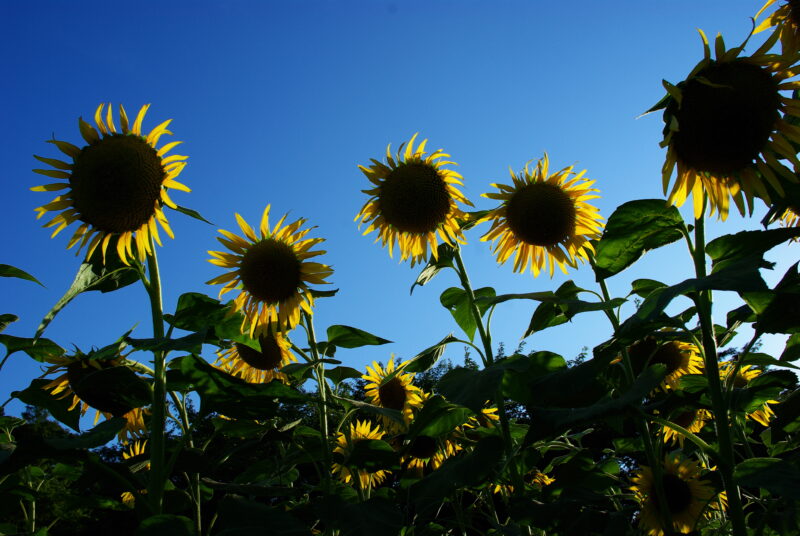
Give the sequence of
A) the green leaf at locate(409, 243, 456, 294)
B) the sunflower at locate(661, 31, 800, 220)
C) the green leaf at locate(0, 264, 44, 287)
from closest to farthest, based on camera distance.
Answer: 1. the sunflower at locate(661, 31, 800, 220)
2. the green leaf at locate(0, 264, 44, 287)
3. the green leaf at locate(409, 243, 456, 294)

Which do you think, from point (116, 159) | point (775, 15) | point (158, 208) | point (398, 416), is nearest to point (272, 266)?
point (158, 208)

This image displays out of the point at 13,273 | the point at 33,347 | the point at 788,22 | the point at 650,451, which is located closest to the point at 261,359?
the point at 33,347

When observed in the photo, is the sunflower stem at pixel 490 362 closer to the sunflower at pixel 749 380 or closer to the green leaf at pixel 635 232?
the green leaf at pixel 635 232

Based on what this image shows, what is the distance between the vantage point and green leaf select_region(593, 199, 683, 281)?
2.07m

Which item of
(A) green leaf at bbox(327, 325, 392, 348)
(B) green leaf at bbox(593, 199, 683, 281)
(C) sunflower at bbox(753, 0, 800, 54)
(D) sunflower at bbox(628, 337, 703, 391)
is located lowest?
(B) green leaf at bbox(593, 199, 683, 281)

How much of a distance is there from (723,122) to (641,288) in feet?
A: 2.18

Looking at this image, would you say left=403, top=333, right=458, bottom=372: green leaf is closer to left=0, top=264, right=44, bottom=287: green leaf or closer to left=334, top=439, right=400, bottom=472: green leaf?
left=334, top=439, right=400, bottom=472: green leaf

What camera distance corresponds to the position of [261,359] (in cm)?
395

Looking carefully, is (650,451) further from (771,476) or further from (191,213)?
(191,213)

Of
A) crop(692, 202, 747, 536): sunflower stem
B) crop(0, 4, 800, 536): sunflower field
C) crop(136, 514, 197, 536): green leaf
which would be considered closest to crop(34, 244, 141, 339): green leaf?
crop(0, 4, 800, 536): sunflower field

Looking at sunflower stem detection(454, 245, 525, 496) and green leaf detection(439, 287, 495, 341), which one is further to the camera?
green leaf detection(439, 287, 495, 341)

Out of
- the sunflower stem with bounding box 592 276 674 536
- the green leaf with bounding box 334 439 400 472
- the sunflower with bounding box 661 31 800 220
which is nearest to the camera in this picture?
the sunflower with bounding box 661 31 800 220

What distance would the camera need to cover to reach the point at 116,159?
268cm

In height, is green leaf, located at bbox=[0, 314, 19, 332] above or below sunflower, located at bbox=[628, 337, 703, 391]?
above
